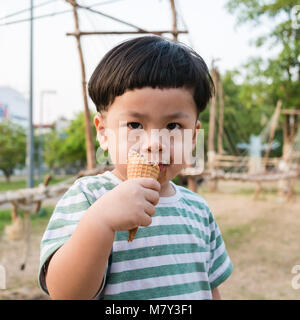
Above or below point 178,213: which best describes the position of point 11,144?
above

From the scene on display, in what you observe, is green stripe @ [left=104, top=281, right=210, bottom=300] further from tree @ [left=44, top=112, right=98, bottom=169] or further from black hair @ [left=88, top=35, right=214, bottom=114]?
tree @ [left=44, top=112, right=98, bottom=169]

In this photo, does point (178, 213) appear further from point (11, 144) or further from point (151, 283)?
point (11, 144)

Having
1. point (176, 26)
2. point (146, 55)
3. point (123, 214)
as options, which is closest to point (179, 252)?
point (123, 214)

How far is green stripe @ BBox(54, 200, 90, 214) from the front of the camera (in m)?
0.83

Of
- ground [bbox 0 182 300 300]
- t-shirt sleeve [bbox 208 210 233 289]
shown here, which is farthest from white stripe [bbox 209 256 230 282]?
ground [bbox 0 182 300 300]

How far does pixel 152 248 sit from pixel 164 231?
6 cm

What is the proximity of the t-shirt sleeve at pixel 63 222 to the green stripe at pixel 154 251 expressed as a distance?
0.49 feet

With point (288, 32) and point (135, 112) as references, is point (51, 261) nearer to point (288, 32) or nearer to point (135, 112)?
point (135, 112)

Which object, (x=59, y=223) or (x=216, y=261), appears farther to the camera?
(x=216, y=261)

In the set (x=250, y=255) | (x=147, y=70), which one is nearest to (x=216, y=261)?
(x=147, y=70)

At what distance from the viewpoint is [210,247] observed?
3.71ft

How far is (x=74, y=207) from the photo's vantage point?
0.84m
